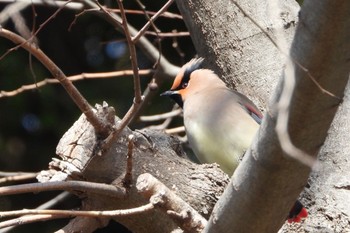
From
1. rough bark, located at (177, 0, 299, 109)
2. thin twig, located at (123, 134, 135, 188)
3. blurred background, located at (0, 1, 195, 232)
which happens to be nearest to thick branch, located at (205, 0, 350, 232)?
thin twig, located at (123, 134, 135, 188)

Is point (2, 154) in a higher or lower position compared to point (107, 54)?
lower

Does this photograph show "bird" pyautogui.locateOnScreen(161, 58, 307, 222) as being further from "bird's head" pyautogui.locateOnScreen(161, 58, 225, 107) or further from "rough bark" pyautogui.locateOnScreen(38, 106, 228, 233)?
"rough bark" pyautogui.locateOnScreen(38, 106, 228, 233)

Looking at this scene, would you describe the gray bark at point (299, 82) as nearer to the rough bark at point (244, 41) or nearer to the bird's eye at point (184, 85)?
the rough bark at point (244, 41)

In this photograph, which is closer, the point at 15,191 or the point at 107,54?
the point at 15,191

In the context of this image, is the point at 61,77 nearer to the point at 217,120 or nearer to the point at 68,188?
the point at 68,188

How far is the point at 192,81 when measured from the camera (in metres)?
3.98

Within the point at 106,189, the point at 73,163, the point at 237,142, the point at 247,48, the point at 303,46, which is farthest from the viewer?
the point at 237,142

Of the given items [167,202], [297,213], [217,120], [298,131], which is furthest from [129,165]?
[217,120]

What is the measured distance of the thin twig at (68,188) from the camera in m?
2.24

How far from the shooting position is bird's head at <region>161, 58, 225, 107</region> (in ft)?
12.6

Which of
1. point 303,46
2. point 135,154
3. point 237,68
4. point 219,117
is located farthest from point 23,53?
point 303,46

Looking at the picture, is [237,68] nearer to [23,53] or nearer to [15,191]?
[15,191]

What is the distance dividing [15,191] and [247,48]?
4.18ft

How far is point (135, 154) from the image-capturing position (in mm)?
2771
